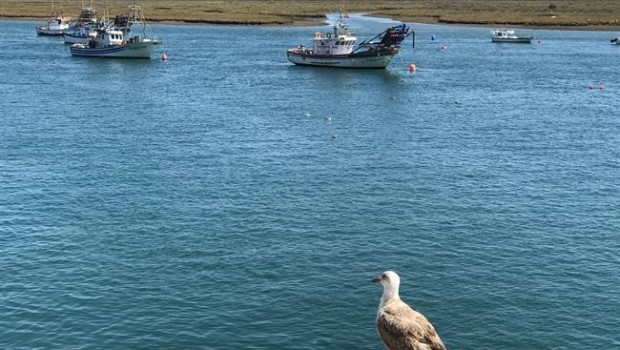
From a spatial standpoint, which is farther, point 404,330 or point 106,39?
point 106,39

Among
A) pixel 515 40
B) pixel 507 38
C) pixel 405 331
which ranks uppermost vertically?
pixel 507 38

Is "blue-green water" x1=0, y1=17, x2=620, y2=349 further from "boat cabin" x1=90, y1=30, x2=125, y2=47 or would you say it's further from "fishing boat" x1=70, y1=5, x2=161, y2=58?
"boat cabin" x1=90, y1=30, x2=125, y2=47

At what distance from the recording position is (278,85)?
118 m

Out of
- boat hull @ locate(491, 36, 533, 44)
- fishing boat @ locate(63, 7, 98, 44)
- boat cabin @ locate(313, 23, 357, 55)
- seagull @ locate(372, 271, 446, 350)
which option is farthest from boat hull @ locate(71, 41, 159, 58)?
seagull @ locate(372, 271, 446, 350)

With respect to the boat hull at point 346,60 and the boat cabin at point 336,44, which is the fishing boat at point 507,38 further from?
the boat hull at point 346,60

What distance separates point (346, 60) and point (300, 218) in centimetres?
9076

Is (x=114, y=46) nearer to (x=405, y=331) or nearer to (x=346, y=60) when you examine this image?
(x=346, y=60)

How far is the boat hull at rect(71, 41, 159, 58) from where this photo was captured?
151 metres

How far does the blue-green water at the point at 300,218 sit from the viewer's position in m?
37.7

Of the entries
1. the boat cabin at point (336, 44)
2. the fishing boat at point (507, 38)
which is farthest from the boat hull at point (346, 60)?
the fishing boat at point (507, 38)

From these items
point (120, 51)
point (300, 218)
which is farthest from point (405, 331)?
point (120, 51)

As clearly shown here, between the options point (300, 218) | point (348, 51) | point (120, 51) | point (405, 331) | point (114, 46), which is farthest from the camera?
point (120, 51)

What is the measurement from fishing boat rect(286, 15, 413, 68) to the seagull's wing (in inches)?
4476

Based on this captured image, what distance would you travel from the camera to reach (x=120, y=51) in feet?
506
